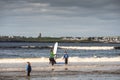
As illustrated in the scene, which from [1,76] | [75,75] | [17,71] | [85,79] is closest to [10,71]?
[17,71]

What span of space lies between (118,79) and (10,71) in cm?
1320

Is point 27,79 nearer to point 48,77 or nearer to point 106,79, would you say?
point 48,77

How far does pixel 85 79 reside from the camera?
134ft

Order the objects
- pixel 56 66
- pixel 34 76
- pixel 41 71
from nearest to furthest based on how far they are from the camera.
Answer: pixel 34 76 → pixel 41 71 → pixel 56 66

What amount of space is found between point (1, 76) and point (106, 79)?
32.8 feet

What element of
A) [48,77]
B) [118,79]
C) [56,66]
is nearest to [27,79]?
[48,77]

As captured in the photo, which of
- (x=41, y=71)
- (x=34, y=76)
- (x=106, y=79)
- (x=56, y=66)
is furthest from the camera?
(x=56, y=66)

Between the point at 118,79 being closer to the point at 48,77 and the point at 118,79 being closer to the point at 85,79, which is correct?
the point at 85,79

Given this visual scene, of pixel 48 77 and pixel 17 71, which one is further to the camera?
pixel 17 71

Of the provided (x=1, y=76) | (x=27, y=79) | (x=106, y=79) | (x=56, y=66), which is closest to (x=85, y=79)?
(x=106, y=79)

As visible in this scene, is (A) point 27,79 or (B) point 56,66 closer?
(A) point 27,79

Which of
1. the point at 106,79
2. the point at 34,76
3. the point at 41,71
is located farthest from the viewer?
the point at 41,71

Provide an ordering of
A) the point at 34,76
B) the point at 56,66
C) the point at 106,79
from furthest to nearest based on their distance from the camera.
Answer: the point at 56,66
the point at 34,76
the point at 106,79

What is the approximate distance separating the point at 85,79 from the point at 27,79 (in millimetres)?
4983
